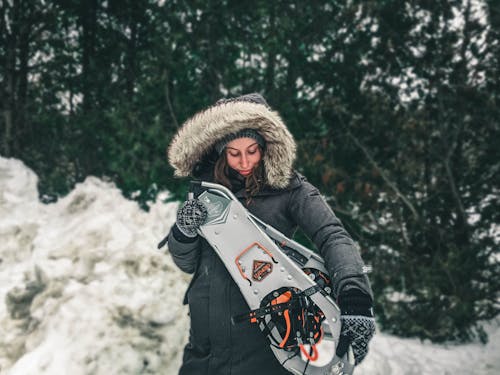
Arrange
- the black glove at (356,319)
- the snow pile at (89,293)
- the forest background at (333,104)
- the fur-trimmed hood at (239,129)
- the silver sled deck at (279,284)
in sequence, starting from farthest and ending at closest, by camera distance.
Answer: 1. the forest background at (333,104)
2. the snow pile at (89,293)
3. the fur-trimmed hood at (239,129)
4. the silver sled deck at (279,284)
5. the black glove at (356,319)

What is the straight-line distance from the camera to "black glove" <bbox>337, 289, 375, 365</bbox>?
1.57 meters

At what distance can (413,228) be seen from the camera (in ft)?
15.7

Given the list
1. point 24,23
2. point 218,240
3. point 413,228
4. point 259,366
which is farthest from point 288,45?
point 259,366

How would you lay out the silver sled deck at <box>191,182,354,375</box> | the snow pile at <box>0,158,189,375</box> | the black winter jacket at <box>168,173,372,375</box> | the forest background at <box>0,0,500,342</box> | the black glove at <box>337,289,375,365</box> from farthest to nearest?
the forest background at <box>0,0,500,342</box> → the snow pile at <box>0,158,189,375</box> → the black winter jacket at <box>168,173,372,375</box> → the silver sled deck at <box>191,182,354,375</box> → the black glove at <box>337,289,375,365</box>

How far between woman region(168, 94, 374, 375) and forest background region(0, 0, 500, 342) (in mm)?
2841

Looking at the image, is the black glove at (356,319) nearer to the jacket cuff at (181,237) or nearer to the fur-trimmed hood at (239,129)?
the fur-trimmed hood at (239,129)

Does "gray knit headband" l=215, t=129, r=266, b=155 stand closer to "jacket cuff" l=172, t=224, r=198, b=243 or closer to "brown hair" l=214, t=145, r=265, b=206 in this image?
"brown hair" l=214, t=145, r=265, b=206

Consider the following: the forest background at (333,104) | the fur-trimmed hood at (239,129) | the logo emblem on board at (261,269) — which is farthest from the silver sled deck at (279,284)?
the forest background at (333,104)

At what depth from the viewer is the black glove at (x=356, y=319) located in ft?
5.15

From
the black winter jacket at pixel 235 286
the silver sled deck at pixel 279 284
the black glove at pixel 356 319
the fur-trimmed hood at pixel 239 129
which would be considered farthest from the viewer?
the fur-trimmed hood at pixel 239 129

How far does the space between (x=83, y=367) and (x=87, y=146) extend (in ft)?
10.8

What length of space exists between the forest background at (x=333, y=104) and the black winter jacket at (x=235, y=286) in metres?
2.91

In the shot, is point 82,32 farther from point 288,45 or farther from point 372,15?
point 372,15

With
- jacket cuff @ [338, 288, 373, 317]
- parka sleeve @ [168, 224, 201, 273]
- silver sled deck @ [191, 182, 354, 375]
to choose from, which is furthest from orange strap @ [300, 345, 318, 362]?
parka sleeve @ [168, 224, 201, 273]
